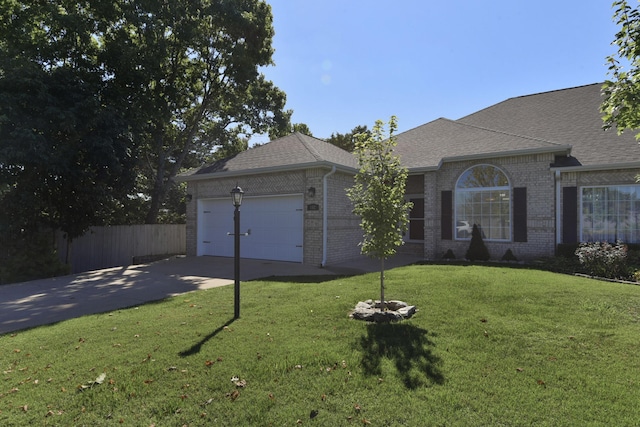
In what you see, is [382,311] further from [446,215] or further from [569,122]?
[569,122]

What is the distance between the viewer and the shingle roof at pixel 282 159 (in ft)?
39.2

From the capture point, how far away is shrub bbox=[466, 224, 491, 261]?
12.2 meters

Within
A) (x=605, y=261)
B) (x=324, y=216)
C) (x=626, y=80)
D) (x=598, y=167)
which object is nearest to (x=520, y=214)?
(x=598, y=167)

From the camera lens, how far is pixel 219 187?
14.1m

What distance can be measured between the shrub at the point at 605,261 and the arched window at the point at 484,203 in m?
2.80

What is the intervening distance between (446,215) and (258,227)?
7065 mm

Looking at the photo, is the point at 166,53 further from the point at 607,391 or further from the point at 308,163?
the point at 607,391

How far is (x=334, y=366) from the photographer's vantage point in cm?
379

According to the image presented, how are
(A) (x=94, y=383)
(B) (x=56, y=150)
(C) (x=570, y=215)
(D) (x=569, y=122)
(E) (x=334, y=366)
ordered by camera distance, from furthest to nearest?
(D) (x=569, y=122) → (C) (x=570, y=215) → (B) (x=56, y=150) → (E) (x=334, y=366) → (A) (x=94, y=383)

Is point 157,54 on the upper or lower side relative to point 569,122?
upper

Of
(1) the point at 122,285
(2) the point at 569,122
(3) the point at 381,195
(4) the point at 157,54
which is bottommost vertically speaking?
(1) the point at 122,285

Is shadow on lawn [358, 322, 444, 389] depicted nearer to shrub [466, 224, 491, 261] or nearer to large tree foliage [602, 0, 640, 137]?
large tree foliage [602, 0, 640, 137]

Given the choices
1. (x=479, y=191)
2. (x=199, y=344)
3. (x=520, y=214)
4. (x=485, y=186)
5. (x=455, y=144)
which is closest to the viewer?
(x=199, y=344)

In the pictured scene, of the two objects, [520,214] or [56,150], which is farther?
[520,214]
